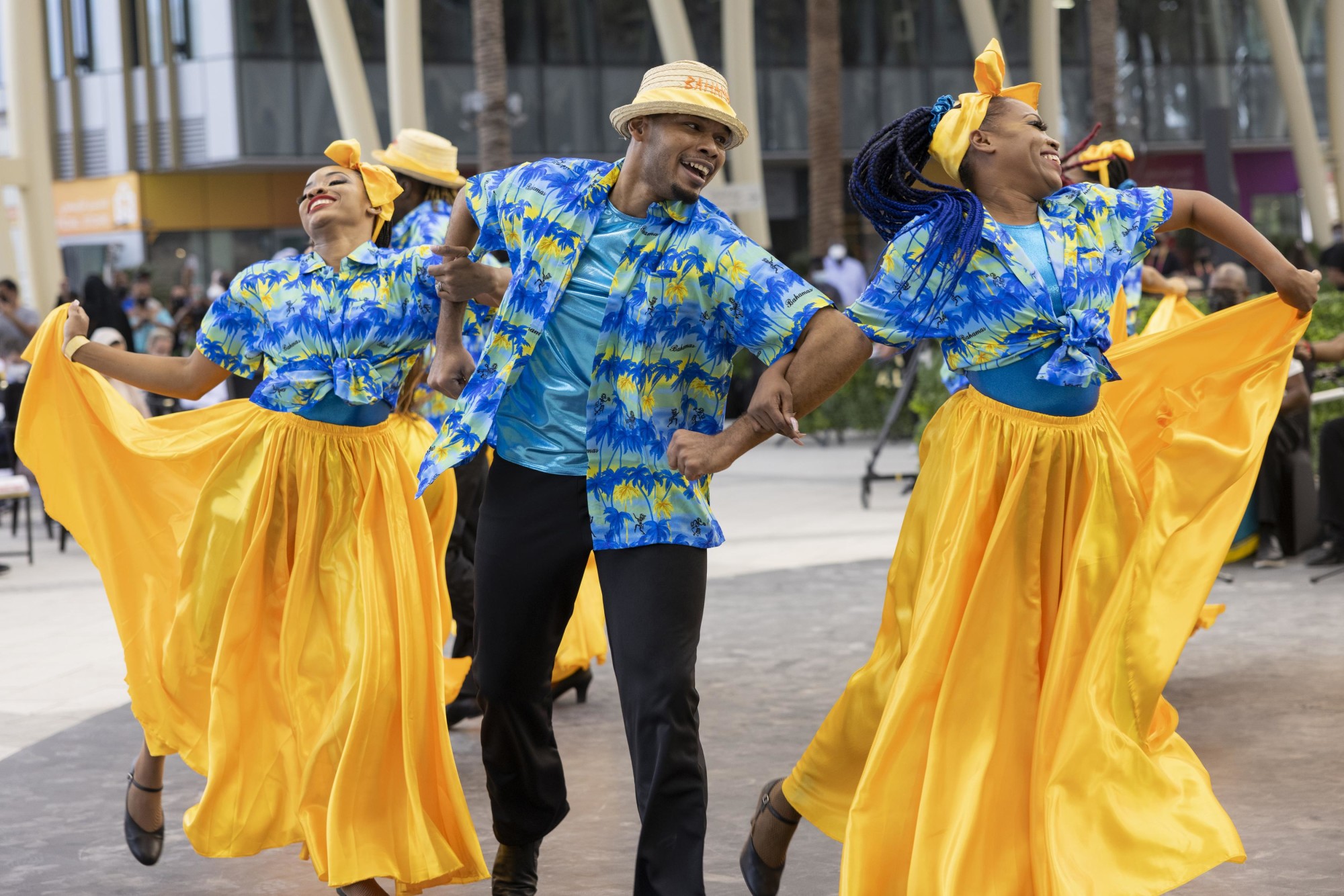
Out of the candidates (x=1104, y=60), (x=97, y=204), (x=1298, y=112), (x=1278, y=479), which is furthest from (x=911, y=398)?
(x=97, y=204)

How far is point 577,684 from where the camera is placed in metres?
6.91

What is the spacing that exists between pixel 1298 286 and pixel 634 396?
6.19 feet

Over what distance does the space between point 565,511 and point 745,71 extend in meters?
21.7

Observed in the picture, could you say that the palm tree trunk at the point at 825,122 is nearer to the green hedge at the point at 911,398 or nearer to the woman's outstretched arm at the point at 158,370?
the green hedge at the point at 911,398

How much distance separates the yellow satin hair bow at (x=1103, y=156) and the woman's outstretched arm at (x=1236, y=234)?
9.18ft

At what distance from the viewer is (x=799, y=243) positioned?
37.5m

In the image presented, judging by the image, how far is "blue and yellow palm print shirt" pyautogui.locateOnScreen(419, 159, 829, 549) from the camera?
381 centimetres

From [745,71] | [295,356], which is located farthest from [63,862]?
[745,71]

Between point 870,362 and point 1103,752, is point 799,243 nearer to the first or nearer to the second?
point 870,362

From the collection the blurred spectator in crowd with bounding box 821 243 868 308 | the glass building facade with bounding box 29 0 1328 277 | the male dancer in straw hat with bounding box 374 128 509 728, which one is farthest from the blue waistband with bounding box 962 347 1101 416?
the glass building facade with bounding box 29 0 1328 277

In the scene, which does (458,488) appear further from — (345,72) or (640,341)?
(345,72)

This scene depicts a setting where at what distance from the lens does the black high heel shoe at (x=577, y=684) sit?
6789 mm

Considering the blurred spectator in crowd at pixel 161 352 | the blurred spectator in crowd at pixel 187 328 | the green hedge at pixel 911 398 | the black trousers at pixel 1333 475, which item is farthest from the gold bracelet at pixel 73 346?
the blurred spectator in crowd at pixel 187 328

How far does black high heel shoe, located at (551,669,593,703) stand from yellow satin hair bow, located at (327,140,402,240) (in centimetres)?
228
